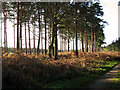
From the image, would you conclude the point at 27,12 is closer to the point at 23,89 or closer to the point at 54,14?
the point at 54,14

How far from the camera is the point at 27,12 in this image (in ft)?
94.5

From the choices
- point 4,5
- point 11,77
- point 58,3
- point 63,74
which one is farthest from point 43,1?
point 11,77

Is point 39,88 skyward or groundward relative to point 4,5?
groundward

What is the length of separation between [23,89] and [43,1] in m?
19.9

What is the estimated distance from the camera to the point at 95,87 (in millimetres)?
8656

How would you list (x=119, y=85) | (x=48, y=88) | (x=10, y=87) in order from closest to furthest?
(x=10, y=87), (x=48, y=88), (x=119, y=85)

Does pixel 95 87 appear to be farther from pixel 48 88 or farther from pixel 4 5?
pixel 4 5

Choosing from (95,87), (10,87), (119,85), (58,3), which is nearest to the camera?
(10,87)

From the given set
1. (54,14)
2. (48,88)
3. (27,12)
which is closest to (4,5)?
(27,12)

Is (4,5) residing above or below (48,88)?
above

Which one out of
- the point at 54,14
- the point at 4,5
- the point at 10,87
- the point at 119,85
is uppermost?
the point at 4,5

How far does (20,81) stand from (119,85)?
21.8 feet

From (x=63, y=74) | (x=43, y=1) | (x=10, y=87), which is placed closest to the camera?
(x=10, y=87)

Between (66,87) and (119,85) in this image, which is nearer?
(66,87)
